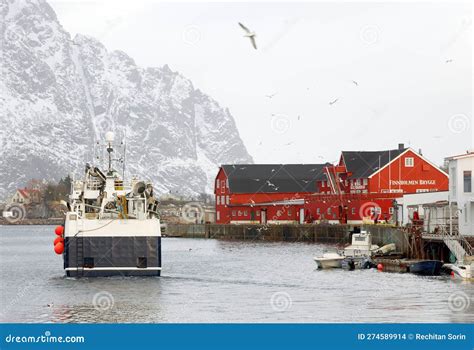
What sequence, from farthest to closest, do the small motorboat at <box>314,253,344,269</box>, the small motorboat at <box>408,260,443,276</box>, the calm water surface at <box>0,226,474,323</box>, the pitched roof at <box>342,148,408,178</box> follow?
the pitched roof at <box>342,148,408,178</box>, the small motorboat at <box>314,253,344,269</box>, the small motorboat at <box>408,260,443,276</box>, the calm water surface at <box>0,226,474,323</box>

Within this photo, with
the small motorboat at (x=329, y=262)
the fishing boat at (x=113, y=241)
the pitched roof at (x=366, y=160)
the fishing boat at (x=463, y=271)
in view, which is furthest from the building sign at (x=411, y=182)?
the fishing boat at (x=113, y=241)

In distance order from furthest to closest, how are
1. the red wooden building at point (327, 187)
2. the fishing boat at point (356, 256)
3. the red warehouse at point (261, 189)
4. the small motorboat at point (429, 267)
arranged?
the red warehouse at point (261, 189) → the red wooden building at point (327, 187) → the fishing boat at point (356, 256) → the small motorboat at point (429, 267)

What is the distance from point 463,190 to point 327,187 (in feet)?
244

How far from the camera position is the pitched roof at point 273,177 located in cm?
15275

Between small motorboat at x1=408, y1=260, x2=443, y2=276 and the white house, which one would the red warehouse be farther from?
small motorboat at x1=408, y1=260, x2=443, y2=276

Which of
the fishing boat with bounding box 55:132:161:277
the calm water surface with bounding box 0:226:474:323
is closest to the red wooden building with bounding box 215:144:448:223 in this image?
the calm water surface with bounding box 0:226:474:323

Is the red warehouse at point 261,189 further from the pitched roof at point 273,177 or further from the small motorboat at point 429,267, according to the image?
the small motorboat at point 429,267

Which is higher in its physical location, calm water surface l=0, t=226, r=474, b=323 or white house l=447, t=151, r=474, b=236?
white house l=447, t=151, r=474, b=236

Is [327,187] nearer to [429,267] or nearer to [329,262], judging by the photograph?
[329,262]

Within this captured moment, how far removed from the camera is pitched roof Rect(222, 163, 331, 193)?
6014 inches

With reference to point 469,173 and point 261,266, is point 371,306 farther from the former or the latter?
point 261,266

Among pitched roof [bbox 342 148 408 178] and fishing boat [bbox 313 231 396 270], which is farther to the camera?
pitched roof [bbox 342 148 408 178]

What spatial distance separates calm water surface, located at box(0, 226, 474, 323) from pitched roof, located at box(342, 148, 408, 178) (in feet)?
175
